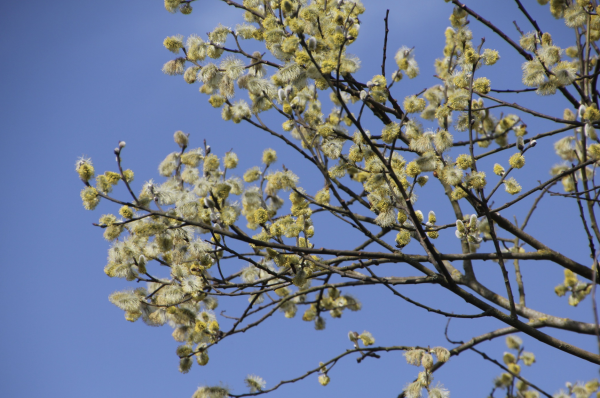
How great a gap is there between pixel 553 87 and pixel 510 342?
3793 millimetres

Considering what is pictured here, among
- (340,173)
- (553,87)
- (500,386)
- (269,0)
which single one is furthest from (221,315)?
(500,386)

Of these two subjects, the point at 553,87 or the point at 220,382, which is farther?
the point at 220,382

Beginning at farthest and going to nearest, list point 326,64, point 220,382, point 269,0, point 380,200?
point 220,382 < point 269,0 < point 380,200 < point 326,64

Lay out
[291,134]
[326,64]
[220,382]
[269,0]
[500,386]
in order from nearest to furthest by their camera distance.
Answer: [326,64]
[269,0]
[220,382]
[291,134]
[500,386]

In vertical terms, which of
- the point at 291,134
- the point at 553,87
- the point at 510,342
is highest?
the point at 291,134

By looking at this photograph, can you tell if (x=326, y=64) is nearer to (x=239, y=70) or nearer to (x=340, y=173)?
(x=340, y=173)

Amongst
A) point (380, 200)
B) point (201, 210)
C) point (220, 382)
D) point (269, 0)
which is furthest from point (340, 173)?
point (220, 382)

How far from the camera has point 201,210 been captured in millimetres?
2898

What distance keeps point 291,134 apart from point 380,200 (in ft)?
4.73

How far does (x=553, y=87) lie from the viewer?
123 inches

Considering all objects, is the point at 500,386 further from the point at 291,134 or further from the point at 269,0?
the point at 269,0

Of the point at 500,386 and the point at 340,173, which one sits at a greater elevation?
the point at 340,173

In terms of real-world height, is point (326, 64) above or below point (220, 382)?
above

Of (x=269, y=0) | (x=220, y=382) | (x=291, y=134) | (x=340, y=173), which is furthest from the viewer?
(x=291, y=134)
